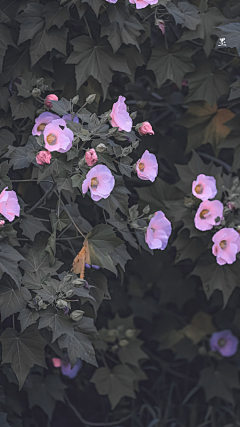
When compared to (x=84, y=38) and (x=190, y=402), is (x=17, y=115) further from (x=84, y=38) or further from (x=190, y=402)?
(x=190, y=402)

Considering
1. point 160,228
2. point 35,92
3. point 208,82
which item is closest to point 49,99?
point 35,92

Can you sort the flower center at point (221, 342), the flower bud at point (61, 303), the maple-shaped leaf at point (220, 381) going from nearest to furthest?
the flower bud at point (61, 303)
the maple-shaped leaf at point (220, 381)
the flower center at point (221, 342)

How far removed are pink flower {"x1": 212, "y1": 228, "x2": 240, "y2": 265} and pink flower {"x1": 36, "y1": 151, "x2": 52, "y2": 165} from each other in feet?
2.54

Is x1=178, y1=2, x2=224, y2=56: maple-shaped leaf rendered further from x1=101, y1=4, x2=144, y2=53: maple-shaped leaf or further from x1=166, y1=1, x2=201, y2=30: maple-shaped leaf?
x1=101, y1=4, x2=144, y2=53: maple-shaped leaf

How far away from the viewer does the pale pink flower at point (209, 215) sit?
1853 mm

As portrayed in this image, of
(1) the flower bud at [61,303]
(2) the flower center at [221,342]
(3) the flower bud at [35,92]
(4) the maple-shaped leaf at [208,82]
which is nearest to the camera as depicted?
(1) the flower bud at [61,303]

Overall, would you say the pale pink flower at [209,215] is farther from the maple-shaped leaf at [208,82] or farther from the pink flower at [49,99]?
the pink flower at [49,99]

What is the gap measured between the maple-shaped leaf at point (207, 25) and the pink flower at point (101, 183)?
859 mm

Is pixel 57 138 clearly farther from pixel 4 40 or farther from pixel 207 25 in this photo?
pixel 207 25

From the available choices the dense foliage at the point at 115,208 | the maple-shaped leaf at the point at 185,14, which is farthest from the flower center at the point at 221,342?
the maple-shaped leaf at the point at 185,14

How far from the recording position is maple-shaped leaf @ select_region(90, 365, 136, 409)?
2.34 m

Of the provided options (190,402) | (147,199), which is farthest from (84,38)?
(190,402)

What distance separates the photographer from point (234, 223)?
1.91 meters

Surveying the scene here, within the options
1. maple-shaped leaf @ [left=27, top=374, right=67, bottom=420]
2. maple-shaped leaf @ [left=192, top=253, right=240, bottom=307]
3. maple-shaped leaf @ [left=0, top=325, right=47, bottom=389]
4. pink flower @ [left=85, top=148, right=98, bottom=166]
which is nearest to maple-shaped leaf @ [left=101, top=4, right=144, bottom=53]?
pink flower @ [left=85, top=148, right=98, bottom=166]
